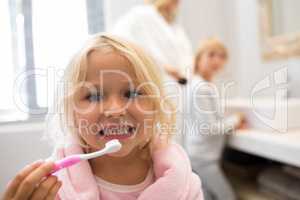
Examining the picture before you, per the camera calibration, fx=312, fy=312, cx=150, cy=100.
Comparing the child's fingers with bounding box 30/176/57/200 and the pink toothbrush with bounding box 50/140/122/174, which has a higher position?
the pink toothbrush with bounding box 50/140/122/174

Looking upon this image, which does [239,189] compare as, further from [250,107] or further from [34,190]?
[34,190]

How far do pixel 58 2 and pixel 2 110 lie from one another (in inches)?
7.4

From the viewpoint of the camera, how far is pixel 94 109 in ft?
1.42

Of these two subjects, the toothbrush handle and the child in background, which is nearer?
the toothbrush handle

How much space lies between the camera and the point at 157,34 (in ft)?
2.86

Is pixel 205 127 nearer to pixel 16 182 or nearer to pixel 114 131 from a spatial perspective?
pixel 114 131

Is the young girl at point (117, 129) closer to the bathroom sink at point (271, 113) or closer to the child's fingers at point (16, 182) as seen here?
the child's fingers at point (16, 182)

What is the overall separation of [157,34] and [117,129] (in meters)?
0.50

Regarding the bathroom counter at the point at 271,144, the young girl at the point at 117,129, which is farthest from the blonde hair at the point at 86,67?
the bathroom counter at the point at 271,144

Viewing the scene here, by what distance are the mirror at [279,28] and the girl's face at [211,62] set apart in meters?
0.37

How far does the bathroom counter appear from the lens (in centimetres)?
79

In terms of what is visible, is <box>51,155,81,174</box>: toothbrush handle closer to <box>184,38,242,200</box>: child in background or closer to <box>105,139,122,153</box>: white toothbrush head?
<box>105,139,122,153</box>: white toothbrush head

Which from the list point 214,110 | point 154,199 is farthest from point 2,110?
point 214,110

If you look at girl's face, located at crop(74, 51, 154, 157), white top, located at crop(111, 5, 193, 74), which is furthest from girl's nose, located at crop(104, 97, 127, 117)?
white top, located at crop(111, 5, 193, 74)
